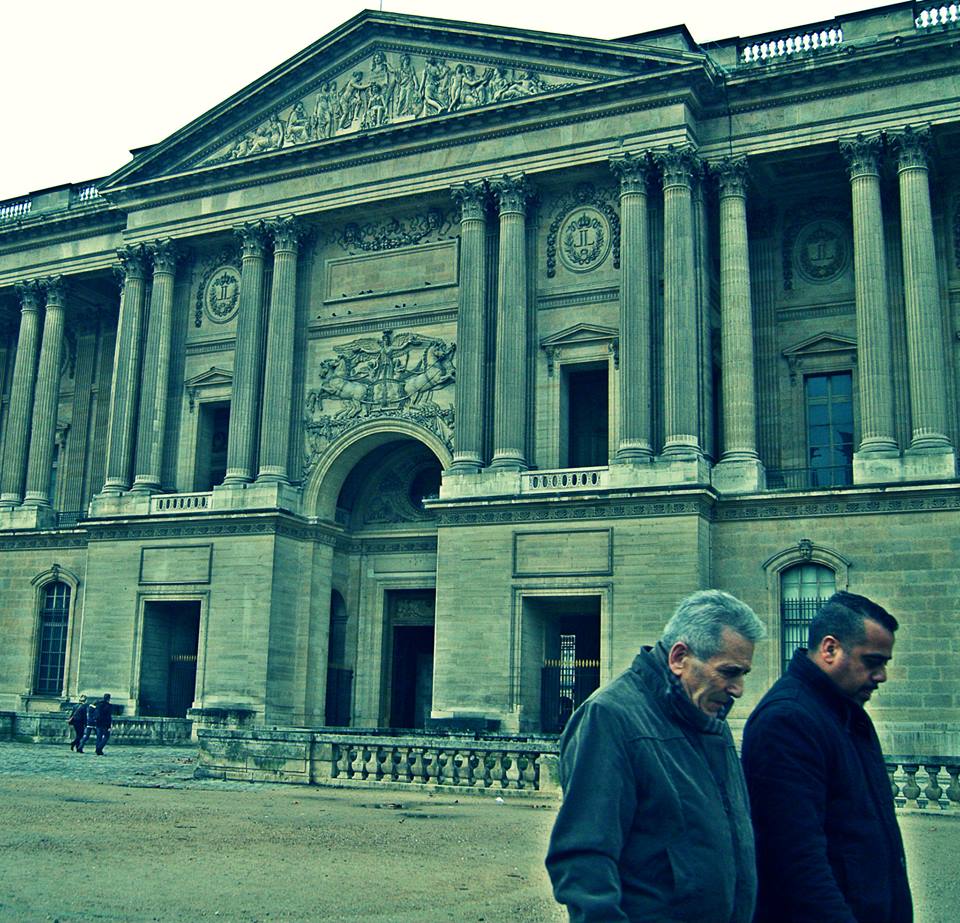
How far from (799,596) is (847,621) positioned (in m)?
25.9

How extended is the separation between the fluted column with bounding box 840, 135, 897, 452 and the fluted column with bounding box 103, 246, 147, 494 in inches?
844

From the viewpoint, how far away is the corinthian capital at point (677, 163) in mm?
32438

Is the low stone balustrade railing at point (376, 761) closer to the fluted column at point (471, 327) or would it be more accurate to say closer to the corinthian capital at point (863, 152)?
the fluted column at point (471, 327)

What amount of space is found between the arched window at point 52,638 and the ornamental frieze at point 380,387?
10605 millimetres

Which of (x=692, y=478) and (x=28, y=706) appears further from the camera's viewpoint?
(x=28, y=706)

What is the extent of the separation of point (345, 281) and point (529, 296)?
6254 millimetres

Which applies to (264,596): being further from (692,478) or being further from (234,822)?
(234,822)

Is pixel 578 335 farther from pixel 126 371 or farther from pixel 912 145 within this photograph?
pixel 126 371

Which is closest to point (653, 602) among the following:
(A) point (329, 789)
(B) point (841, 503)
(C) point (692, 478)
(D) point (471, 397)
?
(C) point (692, 478)

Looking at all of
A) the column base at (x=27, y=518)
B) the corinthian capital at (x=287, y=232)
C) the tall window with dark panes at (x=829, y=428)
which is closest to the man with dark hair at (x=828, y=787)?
the tall window with dark panes at (x=829, y=428)

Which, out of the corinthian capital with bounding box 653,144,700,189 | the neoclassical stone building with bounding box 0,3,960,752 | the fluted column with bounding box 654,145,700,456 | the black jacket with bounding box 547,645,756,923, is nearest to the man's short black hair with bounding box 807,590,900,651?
the black jacket with bounding box 547,645,756,923

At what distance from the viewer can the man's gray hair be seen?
203 inches

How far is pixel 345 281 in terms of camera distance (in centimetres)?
3775

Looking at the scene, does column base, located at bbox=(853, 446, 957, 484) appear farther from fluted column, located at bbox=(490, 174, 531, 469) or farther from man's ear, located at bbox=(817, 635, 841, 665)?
man's ear, located at bbox=(817, 635, 841, 665)
